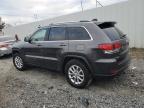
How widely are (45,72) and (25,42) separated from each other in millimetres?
1353

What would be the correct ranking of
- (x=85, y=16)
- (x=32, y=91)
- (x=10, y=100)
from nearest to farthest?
1. (x=10, y=100)
2. (x=32, y=91)
3. (x=85, y=16)

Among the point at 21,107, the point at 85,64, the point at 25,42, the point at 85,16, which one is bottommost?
the point at 21,107

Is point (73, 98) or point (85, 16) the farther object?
point (85, 16)

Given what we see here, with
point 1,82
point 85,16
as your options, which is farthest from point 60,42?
point 85,16

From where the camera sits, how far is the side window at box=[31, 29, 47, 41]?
6639mm

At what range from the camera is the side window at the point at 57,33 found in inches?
236

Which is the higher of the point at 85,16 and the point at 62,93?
the point at 85,16

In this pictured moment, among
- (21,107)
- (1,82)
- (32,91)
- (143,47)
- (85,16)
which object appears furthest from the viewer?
(85,16)

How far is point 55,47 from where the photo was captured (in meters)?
6.01

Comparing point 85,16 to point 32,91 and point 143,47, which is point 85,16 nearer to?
point 143,47

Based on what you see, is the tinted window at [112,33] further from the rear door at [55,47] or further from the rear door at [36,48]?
the rear door at [36,48]

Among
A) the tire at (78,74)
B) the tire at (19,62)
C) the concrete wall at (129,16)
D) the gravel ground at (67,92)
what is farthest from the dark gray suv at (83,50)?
the concrete wall at (129,16)

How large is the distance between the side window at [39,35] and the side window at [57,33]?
34 cm

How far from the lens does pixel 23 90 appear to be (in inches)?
229
